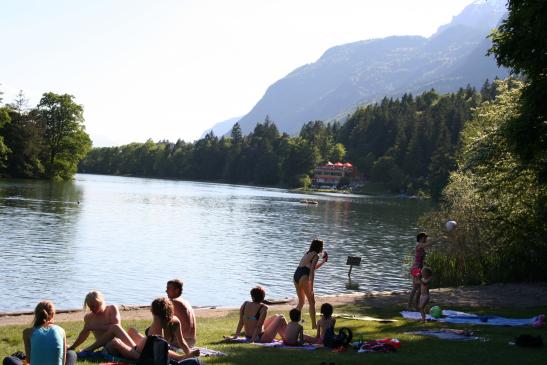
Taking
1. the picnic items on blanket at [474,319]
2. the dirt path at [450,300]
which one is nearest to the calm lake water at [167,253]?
the dirt path at [450,300]

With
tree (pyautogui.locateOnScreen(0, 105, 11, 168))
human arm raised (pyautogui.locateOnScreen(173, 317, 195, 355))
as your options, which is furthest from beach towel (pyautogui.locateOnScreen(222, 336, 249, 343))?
tree (pyautogui.locateOnScreen(0, 105, 11, 168))

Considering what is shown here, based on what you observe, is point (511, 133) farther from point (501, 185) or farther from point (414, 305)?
point (501, 185)

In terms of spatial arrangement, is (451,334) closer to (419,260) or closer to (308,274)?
Answer: (308,274)

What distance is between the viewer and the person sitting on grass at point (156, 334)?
412 inches

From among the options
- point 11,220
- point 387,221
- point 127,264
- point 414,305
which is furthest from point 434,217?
point 387,221

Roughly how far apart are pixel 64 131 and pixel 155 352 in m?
118

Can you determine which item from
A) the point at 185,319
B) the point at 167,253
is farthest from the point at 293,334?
the point at 167,253

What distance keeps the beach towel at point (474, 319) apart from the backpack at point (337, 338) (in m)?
5.12

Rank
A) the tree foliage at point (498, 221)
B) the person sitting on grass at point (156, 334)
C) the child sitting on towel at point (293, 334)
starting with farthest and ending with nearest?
the tree foliage at point (498, 221)
the child sitting on towel at point (293, 334)
the person sitting on grass at point (156, 334)

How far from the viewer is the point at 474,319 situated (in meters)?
17.7

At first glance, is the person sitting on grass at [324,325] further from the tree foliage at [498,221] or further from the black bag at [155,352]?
the tree foliage at [498,221]

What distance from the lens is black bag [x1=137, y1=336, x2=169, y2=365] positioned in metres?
9.90

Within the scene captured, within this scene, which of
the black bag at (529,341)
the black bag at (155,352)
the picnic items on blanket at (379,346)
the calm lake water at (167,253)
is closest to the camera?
the black bag at (155,352)

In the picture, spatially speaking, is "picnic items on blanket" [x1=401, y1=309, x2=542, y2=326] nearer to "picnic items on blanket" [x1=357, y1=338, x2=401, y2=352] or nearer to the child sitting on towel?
"picnic items on blanket" [x1=357, y1=338, x2=401, y2=352]
